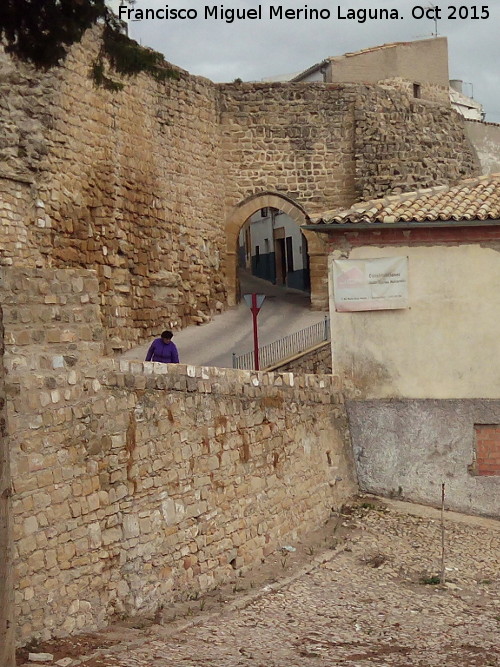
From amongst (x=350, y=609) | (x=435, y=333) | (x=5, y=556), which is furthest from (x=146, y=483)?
(x=435, y=333)

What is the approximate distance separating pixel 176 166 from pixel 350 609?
1246 centimetres

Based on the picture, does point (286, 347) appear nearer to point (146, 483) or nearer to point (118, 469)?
point (146, 483)

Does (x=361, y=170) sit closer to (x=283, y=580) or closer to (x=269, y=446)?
(x=269, y=446)

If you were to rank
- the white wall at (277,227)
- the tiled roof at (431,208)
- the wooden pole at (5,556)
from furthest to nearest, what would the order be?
1. the white wall at (277,227)
2. the tiled roof at (431,208)
3. the wooden pole at (5,556)

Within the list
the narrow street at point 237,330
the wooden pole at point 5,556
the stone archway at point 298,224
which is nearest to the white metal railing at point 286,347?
the narrow street at point 237,330

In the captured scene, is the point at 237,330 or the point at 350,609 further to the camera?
the point at 237,330

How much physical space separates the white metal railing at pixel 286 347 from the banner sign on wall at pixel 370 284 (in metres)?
3.27

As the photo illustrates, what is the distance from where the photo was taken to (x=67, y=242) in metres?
15.8

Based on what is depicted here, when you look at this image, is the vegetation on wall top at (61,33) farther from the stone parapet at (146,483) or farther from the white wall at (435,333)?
the white wall at (435,333)

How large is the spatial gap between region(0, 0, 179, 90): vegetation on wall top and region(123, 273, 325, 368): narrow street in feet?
34.5

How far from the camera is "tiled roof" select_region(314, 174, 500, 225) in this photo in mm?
13117

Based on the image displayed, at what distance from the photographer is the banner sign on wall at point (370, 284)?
1330cm

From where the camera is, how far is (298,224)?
22.5 meters

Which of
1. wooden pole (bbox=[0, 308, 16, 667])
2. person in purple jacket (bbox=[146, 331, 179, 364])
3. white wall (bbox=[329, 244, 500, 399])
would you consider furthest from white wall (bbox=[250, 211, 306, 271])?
wooden pole (bbox=[0, 308, 16, 667])
